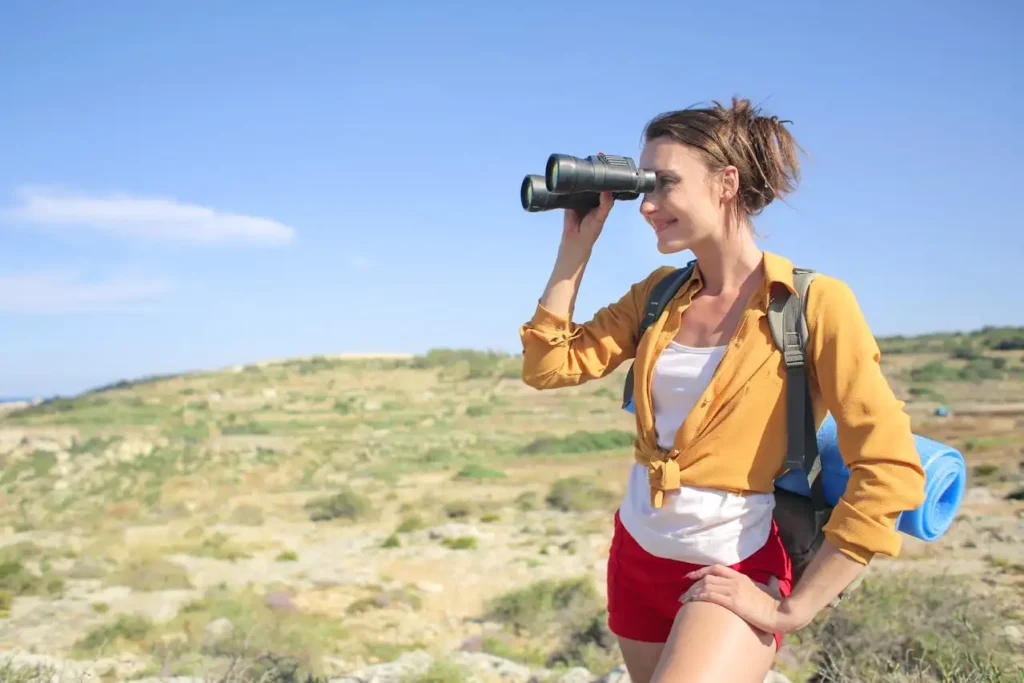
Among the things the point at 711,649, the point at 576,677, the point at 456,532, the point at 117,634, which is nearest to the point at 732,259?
the point at 711,649

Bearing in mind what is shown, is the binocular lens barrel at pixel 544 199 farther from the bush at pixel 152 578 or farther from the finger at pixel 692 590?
the bush at pixel 152 578

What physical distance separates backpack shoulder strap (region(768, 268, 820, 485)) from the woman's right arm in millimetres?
464

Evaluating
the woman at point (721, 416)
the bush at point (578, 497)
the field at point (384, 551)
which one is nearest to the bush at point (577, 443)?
the field at point (384, 551)

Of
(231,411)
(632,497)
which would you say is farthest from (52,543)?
(231,411)

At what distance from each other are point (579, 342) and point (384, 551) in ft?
33.9

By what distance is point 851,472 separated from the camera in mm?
1658

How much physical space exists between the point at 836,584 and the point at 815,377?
406 millimetres

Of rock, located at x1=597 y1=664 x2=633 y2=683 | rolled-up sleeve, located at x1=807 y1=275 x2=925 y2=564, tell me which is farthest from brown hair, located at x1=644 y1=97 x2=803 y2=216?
rock, located at x1=597 y1=664 x2=633 y2=683

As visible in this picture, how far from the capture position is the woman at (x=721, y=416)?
1644 millimetres

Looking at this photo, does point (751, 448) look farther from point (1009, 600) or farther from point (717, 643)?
point (1009, 600)

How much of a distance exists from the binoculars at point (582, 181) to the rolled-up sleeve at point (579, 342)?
0.84 feet

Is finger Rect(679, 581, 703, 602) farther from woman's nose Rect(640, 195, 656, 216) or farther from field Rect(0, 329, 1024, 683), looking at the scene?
field Rect(0, 329, 1024, 683)

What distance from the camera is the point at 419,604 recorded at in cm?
907

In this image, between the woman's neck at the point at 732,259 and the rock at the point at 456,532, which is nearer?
the woman's neck at the point at 732,259
